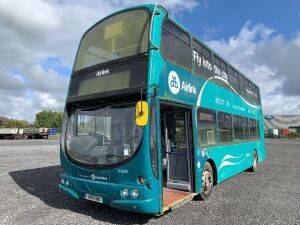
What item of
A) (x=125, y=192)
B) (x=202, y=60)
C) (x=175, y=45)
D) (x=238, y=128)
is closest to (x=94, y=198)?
(x=125, y=192)

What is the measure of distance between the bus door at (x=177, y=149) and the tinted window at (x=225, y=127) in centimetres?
202

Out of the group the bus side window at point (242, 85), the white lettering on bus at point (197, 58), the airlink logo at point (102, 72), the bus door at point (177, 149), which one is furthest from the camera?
the bus side window at point (242, 85)

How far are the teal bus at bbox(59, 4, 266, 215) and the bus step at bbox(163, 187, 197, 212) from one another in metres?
0.02

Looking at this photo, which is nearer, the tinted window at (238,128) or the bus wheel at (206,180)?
the bus wheel at (206,180)

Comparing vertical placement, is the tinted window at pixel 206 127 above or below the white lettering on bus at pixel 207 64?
below

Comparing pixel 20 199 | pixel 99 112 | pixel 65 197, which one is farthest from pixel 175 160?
pixel 20 199

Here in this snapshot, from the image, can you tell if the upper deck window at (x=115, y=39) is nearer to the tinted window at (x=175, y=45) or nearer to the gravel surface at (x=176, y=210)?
the tinted window at (x=175, y=45)

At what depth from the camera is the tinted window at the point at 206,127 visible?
25.4 feet

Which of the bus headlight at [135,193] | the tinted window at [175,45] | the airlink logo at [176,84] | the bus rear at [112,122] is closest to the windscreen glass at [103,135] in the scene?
the bus rear at [112,122]

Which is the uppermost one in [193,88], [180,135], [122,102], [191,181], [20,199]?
[193,88]

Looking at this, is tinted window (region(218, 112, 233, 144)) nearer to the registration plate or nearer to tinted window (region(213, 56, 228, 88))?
tinted window (region(213, 56, 228, 88))

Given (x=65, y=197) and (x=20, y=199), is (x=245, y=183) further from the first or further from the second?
(x=20, y=199)

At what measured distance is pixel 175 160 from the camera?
7754 mm

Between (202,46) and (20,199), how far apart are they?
6223mm
